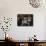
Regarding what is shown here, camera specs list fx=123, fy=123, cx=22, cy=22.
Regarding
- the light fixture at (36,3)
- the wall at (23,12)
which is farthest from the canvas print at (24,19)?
the light fixture at (36,3)

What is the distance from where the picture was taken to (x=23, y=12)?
429 cm

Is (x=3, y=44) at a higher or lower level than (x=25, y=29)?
lower

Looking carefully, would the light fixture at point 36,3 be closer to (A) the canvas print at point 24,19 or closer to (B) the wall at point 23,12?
(B) the wall at point 23,12

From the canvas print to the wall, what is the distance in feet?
0.35

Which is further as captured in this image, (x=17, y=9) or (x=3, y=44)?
(x=17, y=9)

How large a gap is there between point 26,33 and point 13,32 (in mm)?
456

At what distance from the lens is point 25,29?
427 centimetres

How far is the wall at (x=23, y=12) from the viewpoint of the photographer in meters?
4.24

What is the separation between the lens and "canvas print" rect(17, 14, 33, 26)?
14.1ft

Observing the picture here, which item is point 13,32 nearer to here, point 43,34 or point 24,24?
point 24,24

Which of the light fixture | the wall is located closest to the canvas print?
the wall

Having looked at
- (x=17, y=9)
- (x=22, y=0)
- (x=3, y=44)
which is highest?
(x=22, y=0)

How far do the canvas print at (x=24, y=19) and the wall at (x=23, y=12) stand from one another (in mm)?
105

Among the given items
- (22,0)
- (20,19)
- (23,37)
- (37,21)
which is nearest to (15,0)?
(22,0)
